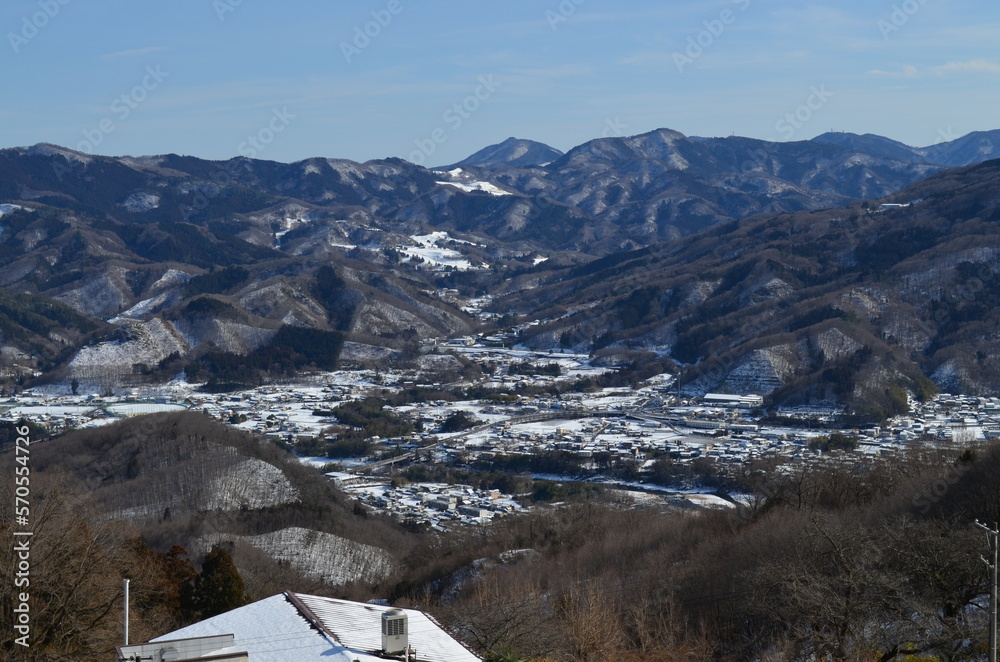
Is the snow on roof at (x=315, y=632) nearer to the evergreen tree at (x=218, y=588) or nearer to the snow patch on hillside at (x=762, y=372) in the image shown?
the evergreen tree at (x=218, y=588)

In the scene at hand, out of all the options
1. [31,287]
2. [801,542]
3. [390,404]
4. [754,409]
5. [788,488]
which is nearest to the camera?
[801,542]

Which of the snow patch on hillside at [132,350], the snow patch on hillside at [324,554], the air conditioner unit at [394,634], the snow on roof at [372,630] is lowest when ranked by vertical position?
the snow patch on hillside at [324,554]

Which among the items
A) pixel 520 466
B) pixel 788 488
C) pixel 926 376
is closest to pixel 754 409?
pixel 926 376

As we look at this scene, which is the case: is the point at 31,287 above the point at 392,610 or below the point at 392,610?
above

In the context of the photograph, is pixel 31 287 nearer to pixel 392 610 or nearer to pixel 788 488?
pixel 788 488

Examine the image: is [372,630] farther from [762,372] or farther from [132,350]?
[132,350]

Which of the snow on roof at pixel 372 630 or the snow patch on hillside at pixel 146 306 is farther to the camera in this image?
the snow patch on hillside at pixel 146 306

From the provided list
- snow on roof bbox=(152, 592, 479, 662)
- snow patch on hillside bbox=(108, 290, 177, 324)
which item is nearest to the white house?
snow on roof bbox=(152, 592, 479, 662)

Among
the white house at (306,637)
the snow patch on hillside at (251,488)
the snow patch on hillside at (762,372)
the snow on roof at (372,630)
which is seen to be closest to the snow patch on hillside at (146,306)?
the snow patch on hillside at (762,372)
